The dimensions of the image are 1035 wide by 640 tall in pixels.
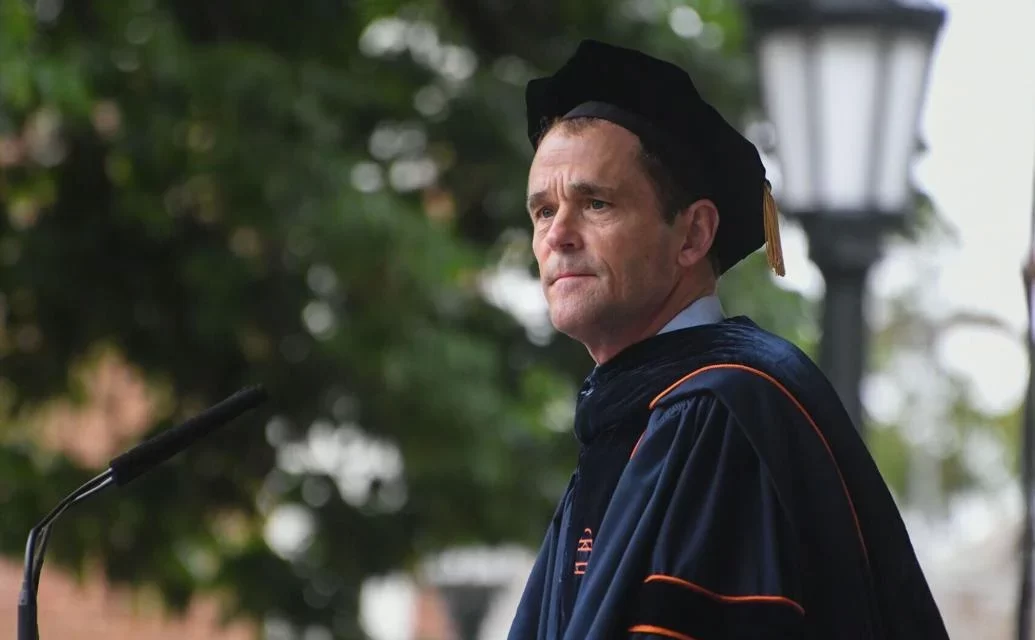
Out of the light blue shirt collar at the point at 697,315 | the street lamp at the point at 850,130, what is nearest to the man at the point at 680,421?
the light blue shirt collar at the point at 697,315

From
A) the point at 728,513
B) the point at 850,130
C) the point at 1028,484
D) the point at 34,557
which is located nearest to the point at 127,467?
the point at 34,557

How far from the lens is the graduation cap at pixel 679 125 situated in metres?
2.83

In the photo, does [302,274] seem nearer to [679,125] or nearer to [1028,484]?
[1028,484]

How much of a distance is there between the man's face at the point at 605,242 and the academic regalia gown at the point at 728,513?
81mm

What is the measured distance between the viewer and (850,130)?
18.4 ft

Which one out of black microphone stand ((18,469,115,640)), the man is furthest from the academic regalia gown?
black microphone stand ((18,469,115,640))

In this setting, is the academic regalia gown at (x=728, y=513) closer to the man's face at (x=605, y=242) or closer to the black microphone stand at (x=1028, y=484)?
the man's face at (x=605, y=242)

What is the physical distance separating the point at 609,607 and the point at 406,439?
6.77 m

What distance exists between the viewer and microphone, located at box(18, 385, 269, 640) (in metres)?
2.74

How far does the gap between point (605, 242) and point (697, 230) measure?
158 mm

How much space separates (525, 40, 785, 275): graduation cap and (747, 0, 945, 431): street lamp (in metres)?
2.63

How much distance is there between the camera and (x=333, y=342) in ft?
29.4

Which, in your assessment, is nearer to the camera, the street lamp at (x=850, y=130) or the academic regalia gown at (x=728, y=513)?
the academic regalia gown at (x=728, y=513)

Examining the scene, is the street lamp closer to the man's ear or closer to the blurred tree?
the man's ear
